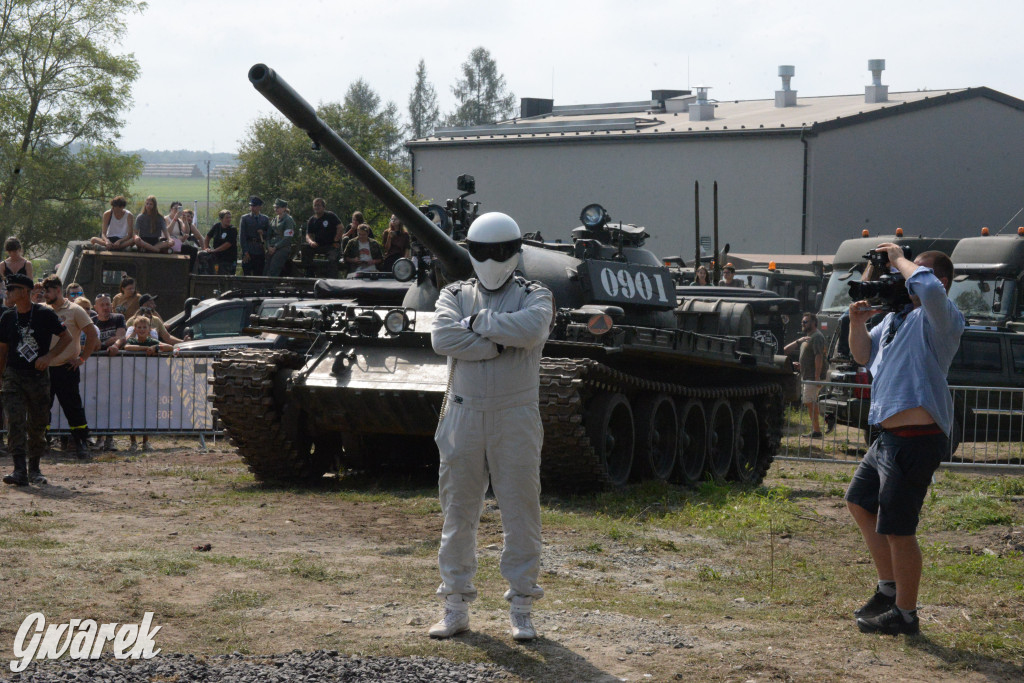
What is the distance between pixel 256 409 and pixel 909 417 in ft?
20.7

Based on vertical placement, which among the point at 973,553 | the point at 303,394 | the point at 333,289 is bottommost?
the point at 973,553

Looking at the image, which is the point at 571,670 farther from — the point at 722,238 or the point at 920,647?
the point at 722,238

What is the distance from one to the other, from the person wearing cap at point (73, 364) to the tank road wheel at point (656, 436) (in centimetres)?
521

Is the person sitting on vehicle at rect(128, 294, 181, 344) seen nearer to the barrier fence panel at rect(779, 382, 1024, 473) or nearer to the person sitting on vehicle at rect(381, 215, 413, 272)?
the person sitting on vehicle at rect(381, 215, 413, 272)

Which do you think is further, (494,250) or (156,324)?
(156,324)

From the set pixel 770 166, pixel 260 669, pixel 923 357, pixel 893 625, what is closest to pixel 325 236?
pixel 923 357

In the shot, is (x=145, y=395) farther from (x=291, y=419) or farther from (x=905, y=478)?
(x=905, y=478)

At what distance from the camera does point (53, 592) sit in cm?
711

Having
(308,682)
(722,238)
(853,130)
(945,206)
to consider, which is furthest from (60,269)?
(945,206)

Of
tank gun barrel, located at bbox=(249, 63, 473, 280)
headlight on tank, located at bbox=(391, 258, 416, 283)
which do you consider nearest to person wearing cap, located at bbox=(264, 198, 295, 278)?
headlight on tank, located at bbox=(391, 258, 416, 283)

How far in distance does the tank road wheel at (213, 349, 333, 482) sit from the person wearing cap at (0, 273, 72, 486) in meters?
1.42

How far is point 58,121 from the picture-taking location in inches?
1785

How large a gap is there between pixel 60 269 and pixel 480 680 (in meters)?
17.0

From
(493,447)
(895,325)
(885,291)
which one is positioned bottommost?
(493,447)
